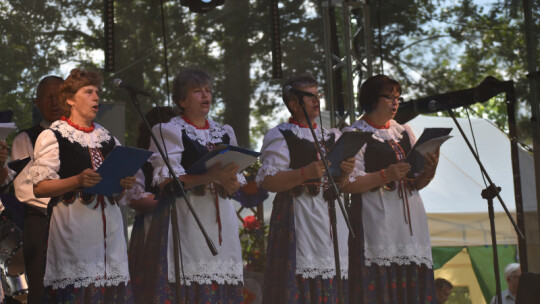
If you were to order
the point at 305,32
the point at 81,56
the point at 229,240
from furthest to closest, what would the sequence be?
the point at 305,32 < the point at 81,56 < the point at 229,240

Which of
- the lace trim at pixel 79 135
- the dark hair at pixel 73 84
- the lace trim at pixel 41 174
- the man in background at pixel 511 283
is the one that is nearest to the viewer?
the lace trim at pixel 41 174

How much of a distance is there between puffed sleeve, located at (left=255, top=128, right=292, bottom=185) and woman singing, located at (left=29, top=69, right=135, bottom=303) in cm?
89

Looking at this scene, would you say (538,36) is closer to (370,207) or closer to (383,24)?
(370,207)

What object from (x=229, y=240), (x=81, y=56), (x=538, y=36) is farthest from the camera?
(x=81, y=56)

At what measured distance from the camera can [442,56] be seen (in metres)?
11.2

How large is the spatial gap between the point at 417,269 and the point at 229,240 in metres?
1.18

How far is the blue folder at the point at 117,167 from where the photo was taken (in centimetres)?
338

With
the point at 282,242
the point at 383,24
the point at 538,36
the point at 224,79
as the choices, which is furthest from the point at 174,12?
the point at 282,242

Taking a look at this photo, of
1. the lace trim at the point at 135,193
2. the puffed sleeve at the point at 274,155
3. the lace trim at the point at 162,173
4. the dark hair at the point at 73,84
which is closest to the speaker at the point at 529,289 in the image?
the puffed sleeve at the point at 274,155

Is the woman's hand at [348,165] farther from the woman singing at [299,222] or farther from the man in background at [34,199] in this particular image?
the man in background at [34,199]

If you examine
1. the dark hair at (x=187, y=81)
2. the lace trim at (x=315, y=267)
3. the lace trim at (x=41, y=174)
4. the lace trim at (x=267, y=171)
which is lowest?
the lace trim at (x=315, y=267)

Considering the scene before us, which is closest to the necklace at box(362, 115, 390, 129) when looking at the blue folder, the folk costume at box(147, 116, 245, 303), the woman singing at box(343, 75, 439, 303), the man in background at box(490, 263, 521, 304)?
the woman singing at box(343, 75, 439, 303)

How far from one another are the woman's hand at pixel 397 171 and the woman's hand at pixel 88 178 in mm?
1673

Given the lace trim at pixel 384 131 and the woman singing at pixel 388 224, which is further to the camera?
the lace trim at pixel 384 131
